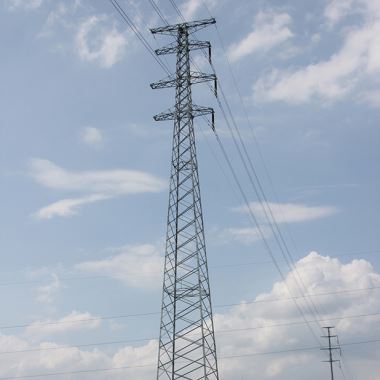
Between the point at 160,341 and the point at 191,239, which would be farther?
the point at 191,239

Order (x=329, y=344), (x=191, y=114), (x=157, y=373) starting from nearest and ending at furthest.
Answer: (x=157, y=373)
(x=191, y=114)
(x=329, y=344)

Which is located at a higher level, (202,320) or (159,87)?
(159,87)

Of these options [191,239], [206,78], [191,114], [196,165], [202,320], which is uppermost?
[206,78]

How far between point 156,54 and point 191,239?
15.6 metres

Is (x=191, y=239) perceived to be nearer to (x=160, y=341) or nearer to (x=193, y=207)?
(x=193, y=207)

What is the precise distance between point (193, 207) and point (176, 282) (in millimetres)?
5872

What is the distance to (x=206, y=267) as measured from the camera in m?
44.2

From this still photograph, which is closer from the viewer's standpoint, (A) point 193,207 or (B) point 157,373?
(B) point 157,373

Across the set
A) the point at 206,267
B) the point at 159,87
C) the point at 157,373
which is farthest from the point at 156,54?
the point at 157,373

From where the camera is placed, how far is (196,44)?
50656 millimetres

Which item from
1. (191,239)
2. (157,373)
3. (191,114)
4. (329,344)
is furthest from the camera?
(329,344)

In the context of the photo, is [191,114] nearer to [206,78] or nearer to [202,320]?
[206,78]

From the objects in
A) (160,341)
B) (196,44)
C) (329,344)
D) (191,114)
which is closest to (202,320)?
(160,341)

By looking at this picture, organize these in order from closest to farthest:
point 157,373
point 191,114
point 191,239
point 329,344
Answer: point 157,373
point 191,239
point 191,114
point 329,344
